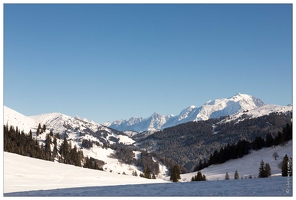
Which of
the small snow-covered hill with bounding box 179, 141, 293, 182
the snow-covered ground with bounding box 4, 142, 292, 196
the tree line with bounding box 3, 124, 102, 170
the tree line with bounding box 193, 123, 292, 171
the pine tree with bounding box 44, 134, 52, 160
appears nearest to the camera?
the snow-covered ground with bounding box 4, 142, 292, 196

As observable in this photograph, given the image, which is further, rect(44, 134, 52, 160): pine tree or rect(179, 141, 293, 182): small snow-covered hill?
rect(44, 134, 52, 160): pine tree

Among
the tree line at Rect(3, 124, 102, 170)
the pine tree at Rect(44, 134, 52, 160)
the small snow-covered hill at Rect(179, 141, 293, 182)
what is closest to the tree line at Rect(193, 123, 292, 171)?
the small snow-covered hill at Rect(179, 141, 293, 182)

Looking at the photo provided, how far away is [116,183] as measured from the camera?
1101 inches

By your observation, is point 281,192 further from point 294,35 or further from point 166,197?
point 294,35

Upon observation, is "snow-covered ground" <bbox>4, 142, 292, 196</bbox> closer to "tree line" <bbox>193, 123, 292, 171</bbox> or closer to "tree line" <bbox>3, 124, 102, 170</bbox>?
"tree line" <bbox>193, 123, 292, 171</bbox>

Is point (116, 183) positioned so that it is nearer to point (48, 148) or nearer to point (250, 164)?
point (250, 164)

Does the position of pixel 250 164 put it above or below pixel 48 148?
below

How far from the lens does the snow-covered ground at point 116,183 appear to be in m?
→ 13.8

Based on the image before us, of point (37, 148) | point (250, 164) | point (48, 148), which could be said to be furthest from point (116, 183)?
point (48, 148)

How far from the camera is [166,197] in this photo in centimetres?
1279

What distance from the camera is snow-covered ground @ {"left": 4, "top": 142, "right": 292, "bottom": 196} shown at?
45.2 ft

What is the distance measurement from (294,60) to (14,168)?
31556 millimetres

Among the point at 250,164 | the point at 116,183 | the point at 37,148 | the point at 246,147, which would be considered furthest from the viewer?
the point at 37,148

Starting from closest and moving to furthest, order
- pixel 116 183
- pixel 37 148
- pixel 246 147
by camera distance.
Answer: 1. pixel 116 183
2. pixel 246 147
3. pixel 37 148
